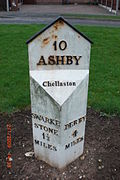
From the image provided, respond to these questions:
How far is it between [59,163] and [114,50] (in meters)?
5.91

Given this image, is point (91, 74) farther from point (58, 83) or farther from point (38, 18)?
point (38, 18)

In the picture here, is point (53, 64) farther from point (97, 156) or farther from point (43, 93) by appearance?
point (97, 156)

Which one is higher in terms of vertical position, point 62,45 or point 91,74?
point 62,45

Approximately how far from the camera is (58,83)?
2555 millimetres

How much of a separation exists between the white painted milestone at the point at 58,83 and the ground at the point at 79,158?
0.22 m

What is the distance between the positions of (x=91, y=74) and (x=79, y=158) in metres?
3.20

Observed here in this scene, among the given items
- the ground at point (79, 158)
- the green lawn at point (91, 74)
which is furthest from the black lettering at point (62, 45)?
the green lawn at point (91, 74)

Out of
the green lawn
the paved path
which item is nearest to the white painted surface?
the green lawn

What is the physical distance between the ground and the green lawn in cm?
43

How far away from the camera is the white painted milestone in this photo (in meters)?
2.44

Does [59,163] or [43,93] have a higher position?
[43,93]

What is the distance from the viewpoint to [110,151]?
328 cm

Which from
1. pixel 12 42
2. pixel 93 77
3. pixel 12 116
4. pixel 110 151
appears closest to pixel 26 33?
pixel 12 42

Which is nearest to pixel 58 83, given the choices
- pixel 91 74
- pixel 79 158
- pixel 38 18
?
pixel 79 158
